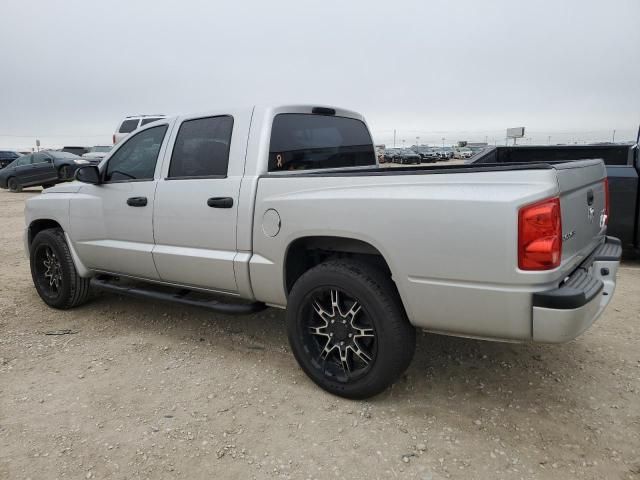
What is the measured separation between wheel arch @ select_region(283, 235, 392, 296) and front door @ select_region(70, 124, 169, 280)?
1.34 m

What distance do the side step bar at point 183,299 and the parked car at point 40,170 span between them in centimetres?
1748

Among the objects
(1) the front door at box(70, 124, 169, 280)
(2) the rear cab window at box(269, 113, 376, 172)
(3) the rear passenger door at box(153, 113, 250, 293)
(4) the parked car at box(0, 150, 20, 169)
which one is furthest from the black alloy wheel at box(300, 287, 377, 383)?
(4) the parked car at box(0, 150, 20, 169)

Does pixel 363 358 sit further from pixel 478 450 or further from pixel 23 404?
pixel 23 404

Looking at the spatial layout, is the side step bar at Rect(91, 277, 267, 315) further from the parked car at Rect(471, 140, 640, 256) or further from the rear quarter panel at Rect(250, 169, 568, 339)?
the parked car at Rect(471, 140, 640, 256)

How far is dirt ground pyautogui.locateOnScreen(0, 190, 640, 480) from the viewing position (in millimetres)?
2561

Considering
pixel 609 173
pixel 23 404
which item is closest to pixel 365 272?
pixel 23 404

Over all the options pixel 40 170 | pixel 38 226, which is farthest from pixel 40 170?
pixel 38 226

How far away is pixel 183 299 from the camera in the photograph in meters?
3.96

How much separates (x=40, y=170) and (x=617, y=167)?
20.8m

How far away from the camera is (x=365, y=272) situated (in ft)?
9.81

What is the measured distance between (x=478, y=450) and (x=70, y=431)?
2.26 m

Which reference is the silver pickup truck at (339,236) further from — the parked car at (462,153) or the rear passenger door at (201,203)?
the parked car at (462,153)

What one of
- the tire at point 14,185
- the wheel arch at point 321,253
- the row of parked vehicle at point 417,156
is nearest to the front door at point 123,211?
the wheel arch at point 321,253

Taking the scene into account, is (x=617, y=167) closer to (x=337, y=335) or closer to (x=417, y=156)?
(x=337, y=335)
